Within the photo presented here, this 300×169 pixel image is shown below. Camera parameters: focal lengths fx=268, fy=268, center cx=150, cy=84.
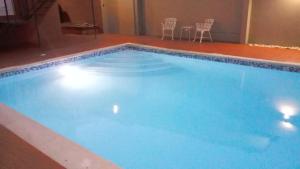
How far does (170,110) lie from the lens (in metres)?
3.75

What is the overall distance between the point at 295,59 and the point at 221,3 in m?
2.74

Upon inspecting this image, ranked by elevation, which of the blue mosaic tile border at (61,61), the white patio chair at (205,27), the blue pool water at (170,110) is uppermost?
the white patio chair at (205,27)

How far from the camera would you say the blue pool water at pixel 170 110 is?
2688 millimetres

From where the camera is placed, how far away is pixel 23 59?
5863 millimetres

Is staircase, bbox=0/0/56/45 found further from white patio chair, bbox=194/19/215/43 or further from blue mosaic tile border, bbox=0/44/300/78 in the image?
white patio chair, bbox=194/19/215/43

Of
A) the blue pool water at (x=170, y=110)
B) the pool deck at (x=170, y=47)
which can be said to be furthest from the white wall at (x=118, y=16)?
the blue pool water at (x=170, y=110)

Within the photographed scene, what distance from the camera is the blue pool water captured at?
2.69 metres

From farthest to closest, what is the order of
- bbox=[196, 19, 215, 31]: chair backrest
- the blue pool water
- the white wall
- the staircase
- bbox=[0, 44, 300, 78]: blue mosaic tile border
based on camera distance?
the white wall < the staircase < bbox=[196, 19, 215, 31]: chair backrest < bbox=[0, 44, 300, 78]: blue mosaic tile border < the blue pool water

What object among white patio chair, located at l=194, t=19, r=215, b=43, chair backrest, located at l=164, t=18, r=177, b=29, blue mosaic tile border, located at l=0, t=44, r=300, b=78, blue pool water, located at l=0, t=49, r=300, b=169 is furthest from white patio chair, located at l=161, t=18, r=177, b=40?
blue pool water, located at l=0, t=49, r=300, b=169

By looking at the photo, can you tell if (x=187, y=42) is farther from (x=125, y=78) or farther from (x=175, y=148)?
(x=175, y=148)

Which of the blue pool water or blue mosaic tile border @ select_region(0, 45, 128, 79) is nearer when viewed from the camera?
the blue pool water

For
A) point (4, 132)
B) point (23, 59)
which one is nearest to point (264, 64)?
point (4, 132)

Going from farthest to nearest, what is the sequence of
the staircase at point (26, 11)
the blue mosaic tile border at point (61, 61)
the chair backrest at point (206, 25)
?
the staircase at point (26, 11)
the chair backrest at point (206, 25)
the blue mosaic tile border at point (61, 61)

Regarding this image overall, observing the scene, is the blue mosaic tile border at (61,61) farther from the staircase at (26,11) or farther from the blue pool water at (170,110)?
the staircase at (26,11)
